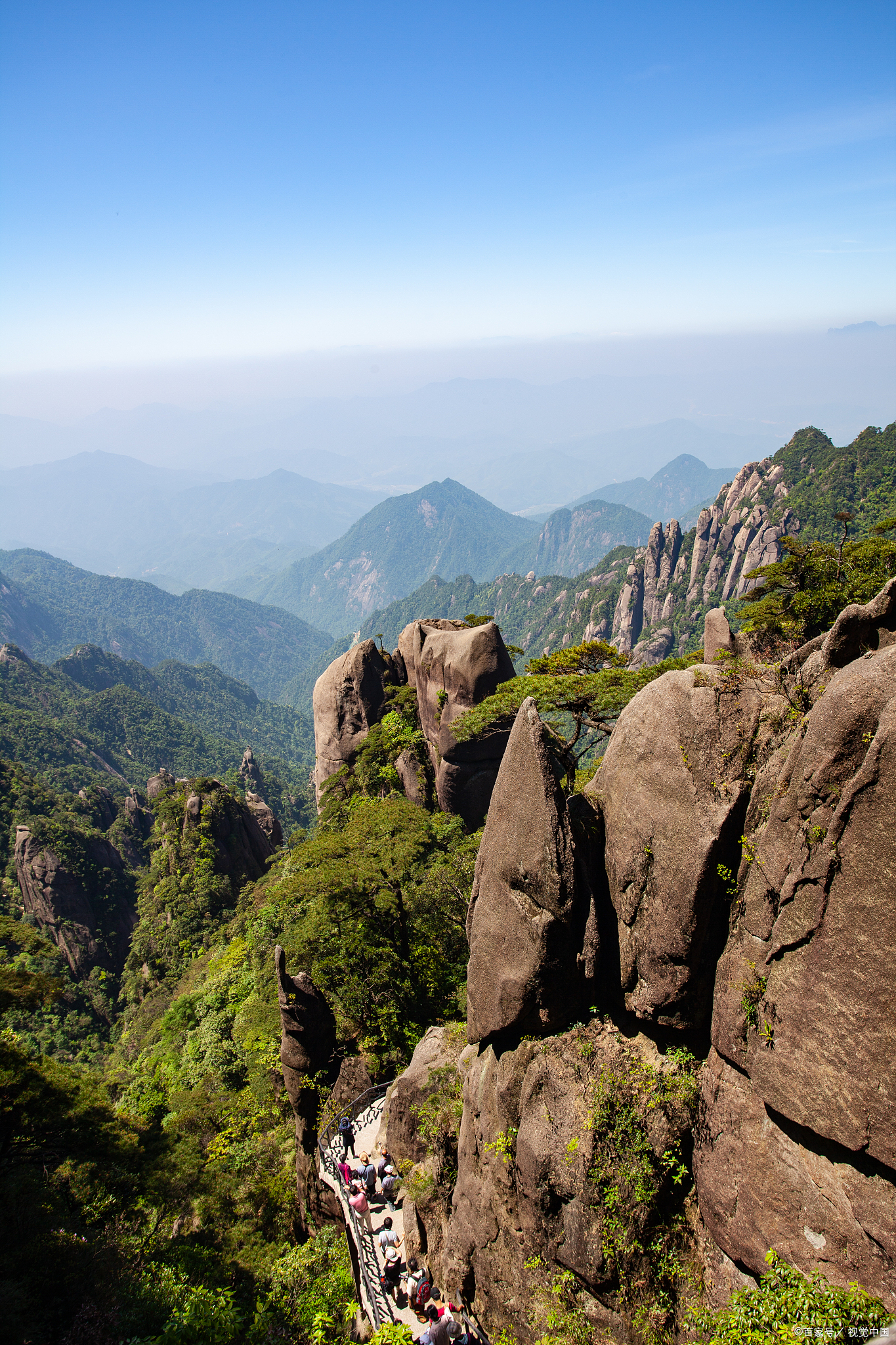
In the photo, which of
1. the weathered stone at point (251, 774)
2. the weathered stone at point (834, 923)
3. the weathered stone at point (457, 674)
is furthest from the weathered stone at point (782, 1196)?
the weathered stone at point (251, 774)

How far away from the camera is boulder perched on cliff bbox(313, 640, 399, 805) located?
3578 centimetres

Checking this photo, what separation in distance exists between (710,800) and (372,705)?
91.0ft

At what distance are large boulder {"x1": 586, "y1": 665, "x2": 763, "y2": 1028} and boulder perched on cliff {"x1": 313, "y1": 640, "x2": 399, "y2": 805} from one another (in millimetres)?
25597

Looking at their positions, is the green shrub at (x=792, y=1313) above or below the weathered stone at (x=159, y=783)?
above

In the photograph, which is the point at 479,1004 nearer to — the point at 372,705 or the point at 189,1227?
the point at 189,1227

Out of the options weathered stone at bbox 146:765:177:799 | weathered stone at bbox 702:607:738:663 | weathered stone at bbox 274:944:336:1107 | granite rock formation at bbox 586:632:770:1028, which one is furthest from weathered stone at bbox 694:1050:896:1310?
weathered stone at bbox 146:765:177:799

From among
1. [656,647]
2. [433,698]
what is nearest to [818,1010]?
[433,698]

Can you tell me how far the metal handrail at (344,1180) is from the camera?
12.5m

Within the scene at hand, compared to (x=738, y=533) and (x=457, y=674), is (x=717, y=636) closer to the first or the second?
(x=457, y=674)

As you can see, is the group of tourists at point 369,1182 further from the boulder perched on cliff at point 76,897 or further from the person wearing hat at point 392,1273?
the boulder perched on cliff at point 76,897

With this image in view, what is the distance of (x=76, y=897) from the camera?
5344 centimetres

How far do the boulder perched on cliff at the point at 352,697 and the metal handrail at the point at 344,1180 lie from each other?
2055cm

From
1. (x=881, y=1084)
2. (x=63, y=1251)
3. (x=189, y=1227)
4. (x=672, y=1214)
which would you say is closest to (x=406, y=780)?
(x=189, y=1227)

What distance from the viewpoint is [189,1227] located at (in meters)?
16.3
